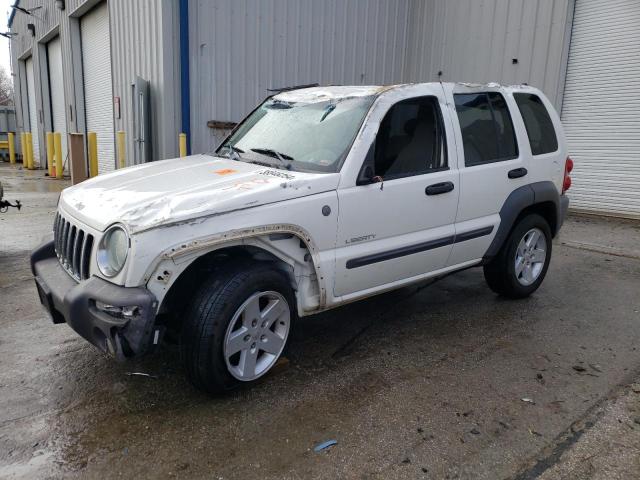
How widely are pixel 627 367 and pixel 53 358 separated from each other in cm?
389

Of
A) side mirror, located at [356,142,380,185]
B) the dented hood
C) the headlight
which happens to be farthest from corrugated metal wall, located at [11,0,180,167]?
the headlight

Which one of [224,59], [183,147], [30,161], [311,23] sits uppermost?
[311,23]

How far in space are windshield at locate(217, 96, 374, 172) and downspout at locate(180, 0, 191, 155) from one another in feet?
17.9

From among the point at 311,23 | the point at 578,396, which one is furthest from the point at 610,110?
Result: the point at 578,396

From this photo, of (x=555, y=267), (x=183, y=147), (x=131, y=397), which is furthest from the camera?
(x=183, y=147)

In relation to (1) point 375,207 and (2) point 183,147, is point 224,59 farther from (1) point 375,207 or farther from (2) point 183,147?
(1) point 375,207

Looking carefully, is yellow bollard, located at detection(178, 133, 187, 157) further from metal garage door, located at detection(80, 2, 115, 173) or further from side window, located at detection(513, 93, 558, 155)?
side window, located at detection(513, 93, 558, 155)

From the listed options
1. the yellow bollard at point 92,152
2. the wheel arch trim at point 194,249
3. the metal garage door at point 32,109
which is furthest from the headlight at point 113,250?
the metal garage door at point 32,109

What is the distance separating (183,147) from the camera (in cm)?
911

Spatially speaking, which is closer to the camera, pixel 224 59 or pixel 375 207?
pixel 375 207

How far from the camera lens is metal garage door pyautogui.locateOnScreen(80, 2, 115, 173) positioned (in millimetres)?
12383

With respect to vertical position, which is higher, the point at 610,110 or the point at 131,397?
the point at 610,110

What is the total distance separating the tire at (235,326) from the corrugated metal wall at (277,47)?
23.1 ft

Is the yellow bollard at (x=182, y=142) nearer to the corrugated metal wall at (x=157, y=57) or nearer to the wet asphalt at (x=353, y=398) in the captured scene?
the corrugated metal wall at (x=157, y=57)
